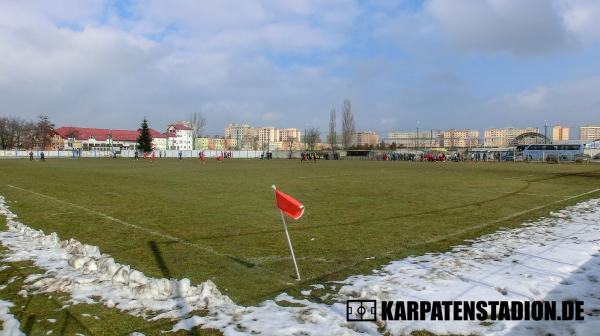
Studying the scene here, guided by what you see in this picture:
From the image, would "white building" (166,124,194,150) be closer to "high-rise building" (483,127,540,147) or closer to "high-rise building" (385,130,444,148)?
"high-rise building" (385,130,444,148)

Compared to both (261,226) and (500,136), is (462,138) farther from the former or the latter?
(261,226)

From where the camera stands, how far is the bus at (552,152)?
213 feet

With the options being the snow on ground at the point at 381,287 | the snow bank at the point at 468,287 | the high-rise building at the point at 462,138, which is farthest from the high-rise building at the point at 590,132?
the snow on ground at the point at 381,287

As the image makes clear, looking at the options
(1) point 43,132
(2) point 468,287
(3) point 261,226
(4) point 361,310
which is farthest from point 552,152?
(1) point 43,132

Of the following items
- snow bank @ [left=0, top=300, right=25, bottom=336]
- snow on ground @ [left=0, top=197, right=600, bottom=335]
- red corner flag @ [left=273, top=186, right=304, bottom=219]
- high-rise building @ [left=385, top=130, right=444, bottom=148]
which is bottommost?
snow bank @ [left=0, top=300, right=25, bottom=336]

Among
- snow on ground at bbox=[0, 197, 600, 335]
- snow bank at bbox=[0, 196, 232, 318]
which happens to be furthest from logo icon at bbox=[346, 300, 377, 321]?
snow bank at bbox=[0, 196, 232, 318]

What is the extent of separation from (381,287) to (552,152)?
7839 centimetres

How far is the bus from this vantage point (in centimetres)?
6484

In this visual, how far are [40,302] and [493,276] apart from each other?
626 centimetres

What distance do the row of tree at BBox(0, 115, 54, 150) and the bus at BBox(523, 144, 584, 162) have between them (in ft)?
395

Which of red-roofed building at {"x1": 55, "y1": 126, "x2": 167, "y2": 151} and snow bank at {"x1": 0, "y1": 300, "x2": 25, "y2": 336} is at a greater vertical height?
red-roofed building at {"x1": 55, "y1": 126, "x2": 167, "y2": 151}

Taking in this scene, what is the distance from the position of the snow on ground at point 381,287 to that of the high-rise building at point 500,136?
115202 mm

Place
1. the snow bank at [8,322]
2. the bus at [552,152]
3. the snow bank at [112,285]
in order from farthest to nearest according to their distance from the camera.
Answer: the bus at [552,152] < the snow bank at [112,285] < the snow bank at [8,322]

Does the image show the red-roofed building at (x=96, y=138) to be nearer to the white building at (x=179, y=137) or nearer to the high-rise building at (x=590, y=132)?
the white building at (x=179, y=137)
